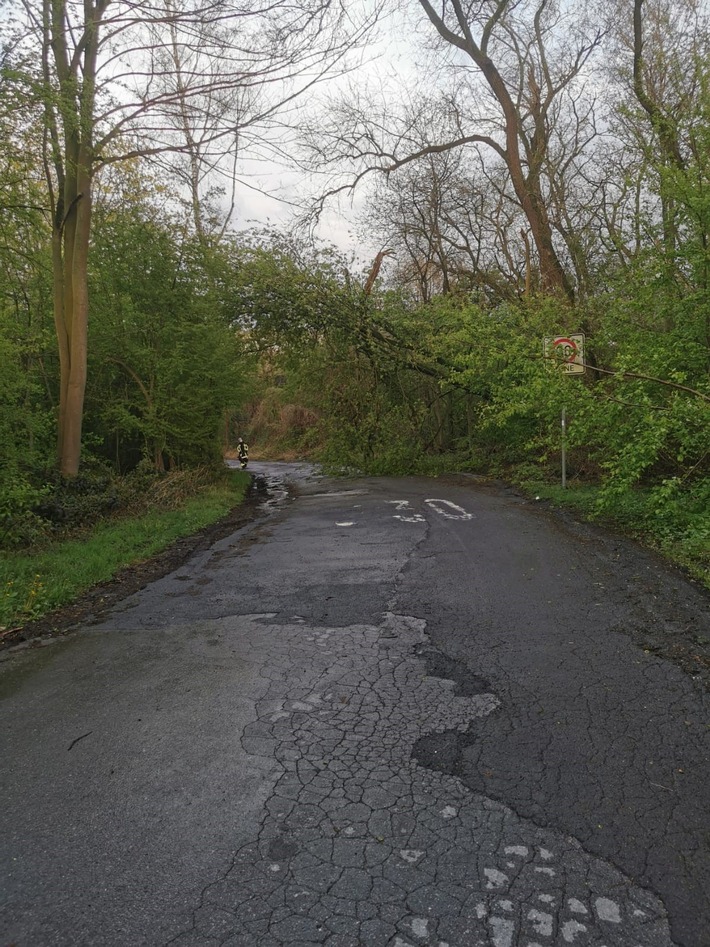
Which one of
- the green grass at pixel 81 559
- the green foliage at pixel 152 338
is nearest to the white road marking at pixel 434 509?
the green grass at pixel 81 559

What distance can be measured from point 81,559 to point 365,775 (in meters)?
5.99

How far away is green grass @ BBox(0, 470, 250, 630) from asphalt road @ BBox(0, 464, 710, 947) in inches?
44.2

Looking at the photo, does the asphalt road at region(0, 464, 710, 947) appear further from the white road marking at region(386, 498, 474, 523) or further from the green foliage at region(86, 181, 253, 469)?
the green foliage at region(86, 181, 253, 469)

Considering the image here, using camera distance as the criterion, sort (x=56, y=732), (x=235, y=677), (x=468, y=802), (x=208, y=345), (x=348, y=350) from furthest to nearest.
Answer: (x=348, y=350)
(x=208, y=345)
(x=235, y=677)
(x=56, y=732)
(x=468, y=802)

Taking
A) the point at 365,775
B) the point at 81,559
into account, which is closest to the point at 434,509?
the point at 81,559

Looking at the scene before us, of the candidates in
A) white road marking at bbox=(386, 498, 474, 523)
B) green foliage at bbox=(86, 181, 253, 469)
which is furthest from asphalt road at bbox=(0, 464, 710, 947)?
green foliage at bbox=(86, 181, 253, 469)

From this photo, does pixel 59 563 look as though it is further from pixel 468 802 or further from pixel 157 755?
pixel 468 802

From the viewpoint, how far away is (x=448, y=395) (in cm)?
2114

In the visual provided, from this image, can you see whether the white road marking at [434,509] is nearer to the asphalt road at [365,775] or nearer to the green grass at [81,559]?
the green grass at [81,559]

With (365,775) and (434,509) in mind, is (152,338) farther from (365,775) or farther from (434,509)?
(365,775)

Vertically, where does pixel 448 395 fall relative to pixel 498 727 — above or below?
above

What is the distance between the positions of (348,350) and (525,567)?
1262 centimetres

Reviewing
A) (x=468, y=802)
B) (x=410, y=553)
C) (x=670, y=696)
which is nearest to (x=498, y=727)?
(x=468, y=802)

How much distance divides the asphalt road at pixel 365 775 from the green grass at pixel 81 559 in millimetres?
1124
